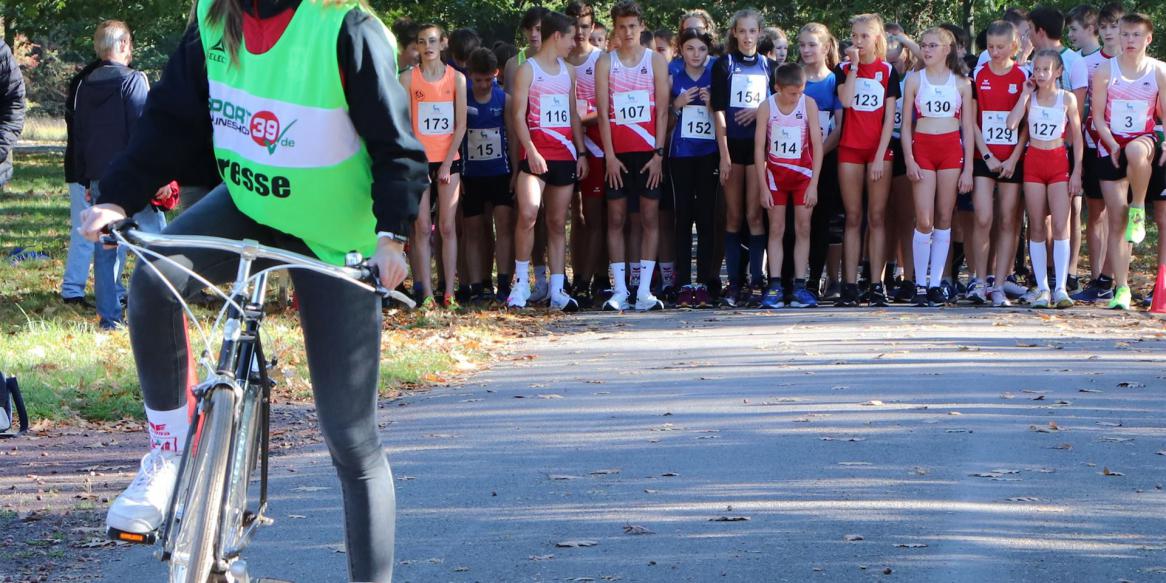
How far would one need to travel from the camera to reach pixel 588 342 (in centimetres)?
1068

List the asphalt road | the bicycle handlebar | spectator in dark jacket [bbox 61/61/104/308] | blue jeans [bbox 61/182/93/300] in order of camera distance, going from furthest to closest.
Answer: blue jeans [bbox 61/182/93/300] < spectator in dark jacket [bbox 61/61/104/308] < the asphalt road < the bicycle handlebar

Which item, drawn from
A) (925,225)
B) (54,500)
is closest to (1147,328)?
(925,225)

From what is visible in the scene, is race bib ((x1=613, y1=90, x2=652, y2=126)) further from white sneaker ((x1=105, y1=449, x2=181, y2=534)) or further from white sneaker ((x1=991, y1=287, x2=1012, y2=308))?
white sneaker ((x1=105, y1=449, x2=181, y2=534))

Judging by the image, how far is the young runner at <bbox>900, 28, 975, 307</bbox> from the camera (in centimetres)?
1250

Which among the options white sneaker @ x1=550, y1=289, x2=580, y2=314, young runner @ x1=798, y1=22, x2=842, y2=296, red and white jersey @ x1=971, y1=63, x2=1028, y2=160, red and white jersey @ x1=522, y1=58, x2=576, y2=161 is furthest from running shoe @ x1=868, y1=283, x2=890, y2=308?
red and white jersey @ x1=522, y1=58, x2=576, y2=161

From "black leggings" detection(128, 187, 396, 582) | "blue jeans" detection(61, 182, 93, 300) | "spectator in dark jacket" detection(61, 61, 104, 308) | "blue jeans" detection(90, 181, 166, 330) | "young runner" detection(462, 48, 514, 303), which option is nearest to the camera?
"black leggings" detection(128, 187, 396, 582)

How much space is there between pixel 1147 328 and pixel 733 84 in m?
3.71

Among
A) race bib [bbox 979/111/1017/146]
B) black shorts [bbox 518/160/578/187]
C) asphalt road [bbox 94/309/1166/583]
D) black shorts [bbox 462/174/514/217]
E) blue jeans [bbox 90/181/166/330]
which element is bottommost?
asphalt road [bbox 94/309/1166/583]

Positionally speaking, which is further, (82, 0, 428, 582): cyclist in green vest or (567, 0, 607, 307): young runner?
(567, 0, 607, 307): young runner

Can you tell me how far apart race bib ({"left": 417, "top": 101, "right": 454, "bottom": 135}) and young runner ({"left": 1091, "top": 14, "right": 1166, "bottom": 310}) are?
5236 mm

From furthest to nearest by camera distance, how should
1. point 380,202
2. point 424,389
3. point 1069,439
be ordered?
point 424,389 < point 1069,439 < point 380,202

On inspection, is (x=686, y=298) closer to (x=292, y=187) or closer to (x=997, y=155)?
(x=997, y=155)

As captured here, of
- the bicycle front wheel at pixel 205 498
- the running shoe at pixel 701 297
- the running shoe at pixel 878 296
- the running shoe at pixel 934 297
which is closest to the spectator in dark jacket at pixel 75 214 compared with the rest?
the running shoe at pixel 701 297

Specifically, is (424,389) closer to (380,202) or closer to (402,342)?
(402,342)
